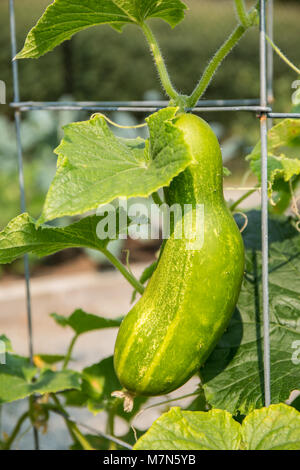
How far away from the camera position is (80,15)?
59cm

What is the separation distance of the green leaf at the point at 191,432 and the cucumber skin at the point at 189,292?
33 millimetres

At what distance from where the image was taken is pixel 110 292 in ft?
9.20

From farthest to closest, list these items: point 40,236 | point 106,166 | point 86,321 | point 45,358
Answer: point 45,358 → point 86,321 → point 40,236 → point 106,166

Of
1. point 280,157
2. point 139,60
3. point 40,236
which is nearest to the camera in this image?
point 40,236

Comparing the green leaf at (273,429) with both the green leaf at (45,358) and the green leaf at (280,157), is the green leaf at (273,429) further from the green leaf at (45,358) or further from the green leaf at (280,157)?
the green leaf at (45,358)

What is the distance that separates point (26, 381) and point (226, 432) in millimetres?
328

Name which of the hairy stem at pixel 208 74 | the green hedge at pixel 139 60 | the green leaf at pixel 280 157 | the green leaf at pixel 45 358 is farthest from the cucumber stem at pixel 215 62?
the green hedge at pixel 139 60

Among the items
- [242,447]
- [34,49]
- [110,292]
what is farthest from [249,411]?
[110,292]

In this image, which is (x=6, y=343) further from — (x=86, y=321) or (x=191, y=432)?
(x=191, y=432)

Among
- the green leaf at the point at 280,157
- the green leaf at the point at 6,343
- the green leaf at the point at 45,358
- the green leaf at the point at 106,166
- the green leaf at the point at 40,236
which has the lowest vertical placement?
the green leaf at the point at 45,358

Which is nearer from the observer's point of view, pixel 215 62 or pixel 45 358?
pixel 215 62

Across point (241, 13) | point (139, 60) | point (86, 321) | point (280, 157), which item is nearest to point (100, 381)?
point (86, 321)

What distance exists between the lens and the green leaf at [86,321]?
830 mm
